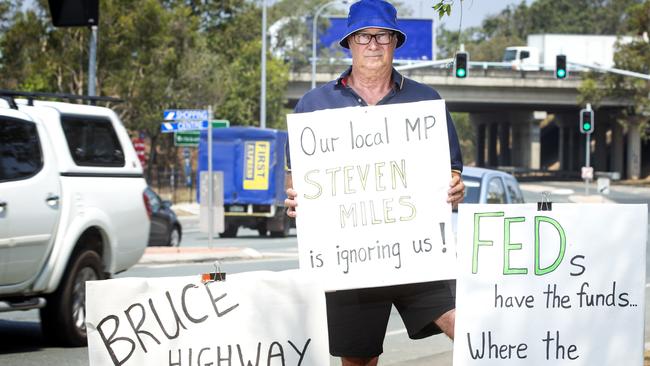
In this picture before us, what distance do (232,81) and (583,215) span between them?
62815mm

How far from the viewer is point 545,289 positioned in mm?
6094

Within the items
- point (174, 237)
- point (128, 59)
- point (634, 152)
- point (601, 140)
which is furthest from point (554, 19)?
point (174, 237)

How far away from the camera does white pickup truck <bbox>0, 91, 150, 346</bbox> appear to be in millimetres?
10281

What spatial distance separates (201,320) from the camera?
17.8ft

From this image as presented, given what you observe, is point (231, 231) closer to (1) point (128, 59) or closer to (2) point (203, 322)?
(1) point (128, 59)

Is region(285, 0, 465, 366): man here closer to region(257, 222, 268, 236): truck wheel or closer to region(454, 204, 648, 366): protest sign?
region(454, 204, 648, 366): protest sign

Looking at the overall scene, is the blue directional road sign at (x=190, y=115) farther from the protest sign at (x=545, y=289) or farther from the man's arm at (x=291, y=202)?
the protest sign at (x=545, y=289)

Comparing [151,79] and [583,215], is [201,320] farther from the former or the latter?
[151,79]

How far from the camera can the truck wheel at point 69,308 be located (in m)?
10.8

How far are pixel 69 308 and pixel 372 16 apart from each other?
547 centimetres

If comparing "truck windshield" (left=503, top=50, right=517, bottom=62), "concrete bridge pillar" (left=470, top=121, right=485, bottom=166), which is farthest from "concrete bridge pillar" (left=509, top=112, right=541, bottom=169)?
"truck windshield" (left=503, top=50, right=517, bottom=62)

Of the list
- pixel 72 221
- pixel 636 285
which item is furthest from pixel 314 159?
pixel 72 221

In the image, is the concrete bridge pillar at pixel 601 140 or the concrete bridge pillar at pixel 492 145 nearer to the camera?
the concrete bridge pillar at pixel 601 140

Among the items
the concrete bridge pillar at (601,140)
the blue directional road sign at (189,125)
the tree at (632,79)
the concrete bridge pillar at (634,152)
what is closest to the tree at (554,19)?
the concrete bridge pillar at (601,140)
